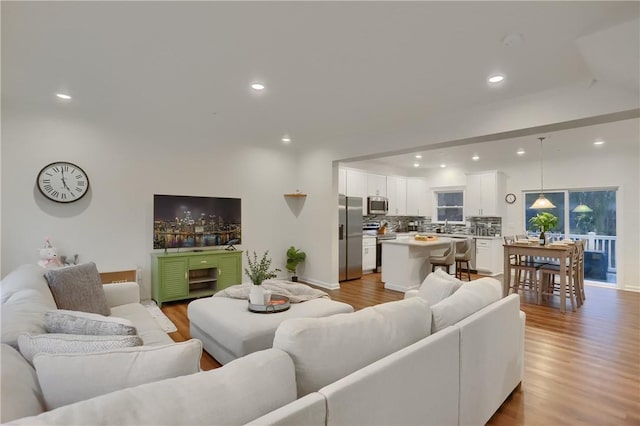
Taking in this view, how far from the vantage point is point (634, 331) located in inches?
146

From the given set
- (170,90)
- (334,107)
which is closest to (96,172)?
(170,90)

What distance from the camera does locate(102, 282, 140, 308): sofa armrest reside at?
10.1 feet

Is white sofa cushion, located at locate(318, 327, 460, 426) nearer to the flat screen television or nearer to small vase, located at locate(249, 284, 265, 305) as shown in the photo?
small vase, located at locate(249, 284, 265, 305)

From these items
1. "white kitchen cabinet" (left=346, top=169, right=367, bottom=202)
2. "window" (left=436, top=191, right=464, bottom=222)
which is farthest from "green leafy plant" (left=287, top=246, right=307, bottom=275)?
"window" (left=436, top=191, right=464, bottom=222)

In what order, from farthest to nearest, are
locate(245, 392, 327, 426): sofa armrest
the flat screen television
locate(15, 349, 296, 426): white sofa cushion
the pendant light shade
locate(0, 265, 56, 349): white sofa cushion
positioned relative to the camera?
1. the pendant light shade
2. the flat screen television
3. locate(0, 265, 56, 349): white sofa cushion
4. locate(245, 392, 327, 426): sofa armrest
5. locate(15, 349, 296, 426): white sofa cushion

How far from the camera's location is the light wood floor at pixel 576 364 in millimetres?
2182

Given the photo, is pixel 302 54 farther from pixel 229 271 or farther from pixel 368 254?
pixel 368 254

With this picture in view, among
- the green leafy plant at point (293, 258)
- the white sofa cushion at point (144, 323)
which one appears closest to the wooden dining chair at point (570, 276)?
the green leafy plant at point (293, 258)

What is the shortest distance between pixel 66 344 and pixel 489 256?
7600 mm

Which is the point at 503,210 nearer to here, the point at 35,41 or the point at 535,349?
the point at 535,349

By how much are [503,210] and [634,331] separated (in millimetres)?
4051

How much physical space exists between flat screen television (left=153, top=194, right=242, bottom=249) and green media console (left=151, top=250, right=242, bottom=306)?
0.24 m

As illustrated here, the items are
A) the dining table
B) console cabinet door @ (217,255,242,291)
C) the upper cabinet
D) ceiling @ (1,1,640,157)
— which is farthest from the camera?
the upper cabinet

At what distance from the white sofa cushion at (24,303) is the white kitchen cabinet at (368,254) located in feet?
18.3
